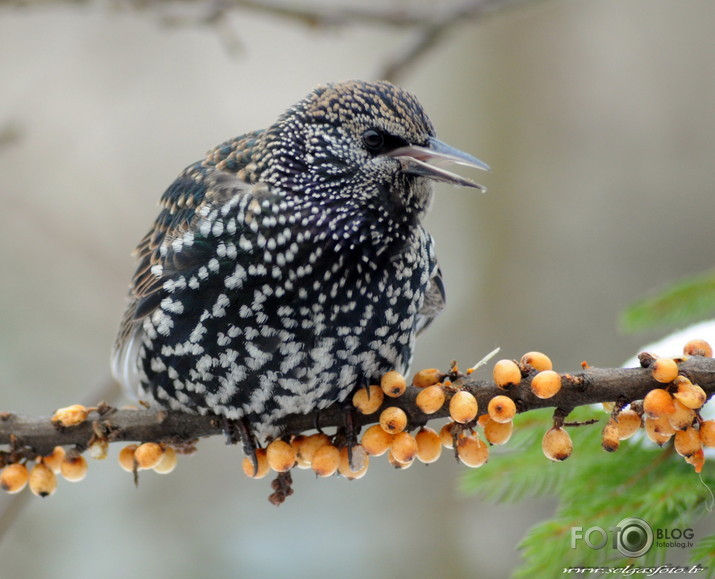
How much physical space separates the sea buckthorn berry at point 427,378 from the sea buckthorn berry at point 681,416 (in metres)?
0.54

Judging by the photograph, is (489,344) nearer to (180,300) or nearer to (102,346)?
(102,346)

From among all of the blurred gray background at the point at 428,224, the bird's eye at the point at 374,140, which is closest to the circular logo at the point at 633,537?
the bird's eye at the point at 374,140

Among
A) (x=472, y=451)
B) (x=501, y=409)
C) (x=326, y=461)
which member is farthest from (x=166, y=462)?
(x=501, y=409)

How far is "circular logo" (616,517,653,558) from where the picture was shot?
5.79 feet

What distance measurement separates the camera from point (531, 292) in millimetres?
5156

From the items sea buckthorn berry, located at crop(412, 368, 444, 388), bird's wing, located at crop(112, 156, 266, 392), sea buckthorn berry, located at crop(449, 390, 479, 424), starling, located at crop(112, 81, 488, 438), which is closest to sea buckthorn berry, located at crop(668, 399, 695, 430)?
sea buckthorn berry, located at crop(449, 390, 479, 424)

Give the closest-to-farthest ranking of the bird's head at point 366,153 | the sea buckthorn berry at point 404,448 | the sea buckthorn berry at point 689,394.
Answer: the sea buckthorn berry at point 689,394
the sea buckthorn berry at point 404,448
the bird's head at point 366,153

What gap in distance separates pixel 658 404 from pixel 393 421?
0.59 m

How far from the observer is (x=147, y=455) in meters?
2.08

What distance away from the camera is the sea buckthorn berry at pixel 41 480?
207 cm

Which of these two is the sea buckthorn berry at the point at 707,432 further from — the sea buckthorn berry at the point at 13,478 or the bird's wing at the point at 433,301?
the sea buckthorn berry at the point at 13,478

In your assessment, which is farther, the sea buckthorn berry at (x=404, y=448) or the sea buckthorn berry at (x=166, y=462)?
the sea buckthorn berry at (x=166, y=462)

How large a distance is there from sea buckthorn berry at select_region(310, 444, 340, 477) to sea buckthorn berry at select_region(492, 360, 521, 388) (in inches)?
19.0

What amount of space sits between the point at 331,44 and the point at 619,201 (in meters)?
2.74
